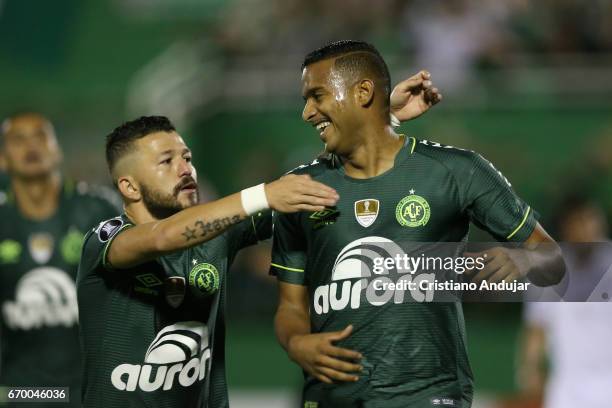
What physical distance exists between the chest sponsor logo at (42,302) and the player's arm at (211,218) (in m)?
2.49

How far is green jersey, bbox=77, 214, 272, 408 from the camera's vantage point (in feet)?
17.4

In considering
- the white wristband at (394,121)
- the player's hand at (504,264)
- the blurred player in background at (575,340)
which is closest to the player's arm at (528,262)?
the player's hand at (504,264)

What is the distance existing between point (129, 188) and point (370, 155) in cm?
125

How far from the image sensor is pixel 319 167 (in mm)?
5301

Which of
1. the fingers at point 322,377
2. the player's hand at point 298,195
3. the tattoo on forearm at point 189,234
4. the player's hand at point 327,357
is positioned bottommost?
the fingers at point 322,377

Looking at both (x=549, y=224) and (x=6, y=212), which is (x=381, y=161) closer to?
(x=6, y=212)

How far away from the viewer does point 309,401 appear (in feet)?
16.8

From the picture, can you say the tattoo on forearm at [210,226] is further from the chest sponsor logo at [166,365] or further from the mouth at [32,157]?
the mouth at [32,157]

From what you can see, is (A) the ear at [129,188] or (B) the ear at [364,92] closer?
(B) the ear at [364,92]

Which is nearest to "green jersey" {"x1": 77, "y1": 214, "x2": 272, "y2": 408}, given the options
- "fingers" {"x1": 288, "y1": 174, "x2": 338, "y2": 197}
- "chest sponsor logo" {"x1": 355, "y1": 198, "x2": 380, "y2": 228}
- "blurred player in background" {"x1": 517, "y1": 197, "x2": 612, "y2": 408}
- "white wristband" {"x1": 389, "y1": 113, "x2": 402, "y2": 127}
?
"chest sponsor logo" {"x1": 355, "y1": 198, "x2": 380, "y2": 228}

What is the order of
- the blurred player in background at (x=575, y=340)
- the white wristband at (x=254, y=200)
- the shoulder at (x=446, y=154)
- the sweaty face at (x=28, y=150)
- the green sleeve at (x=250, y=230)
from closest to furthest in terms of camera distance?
1. the white wristband at (x=254, y=200)
2. the shoulder at (x=446, y=154)
3. the green sleeve at (x=250, y=230)
4. the sweaty face at (x=28, y=150)
5. the blurred player in background at (x=575, y=340)

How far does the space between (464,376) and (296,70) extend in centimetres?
780

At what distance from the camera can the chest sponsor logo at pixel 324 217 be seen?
16.7 ft

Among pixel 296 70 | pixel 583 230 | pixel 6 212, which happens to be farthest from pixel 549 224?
pixel 6 212
